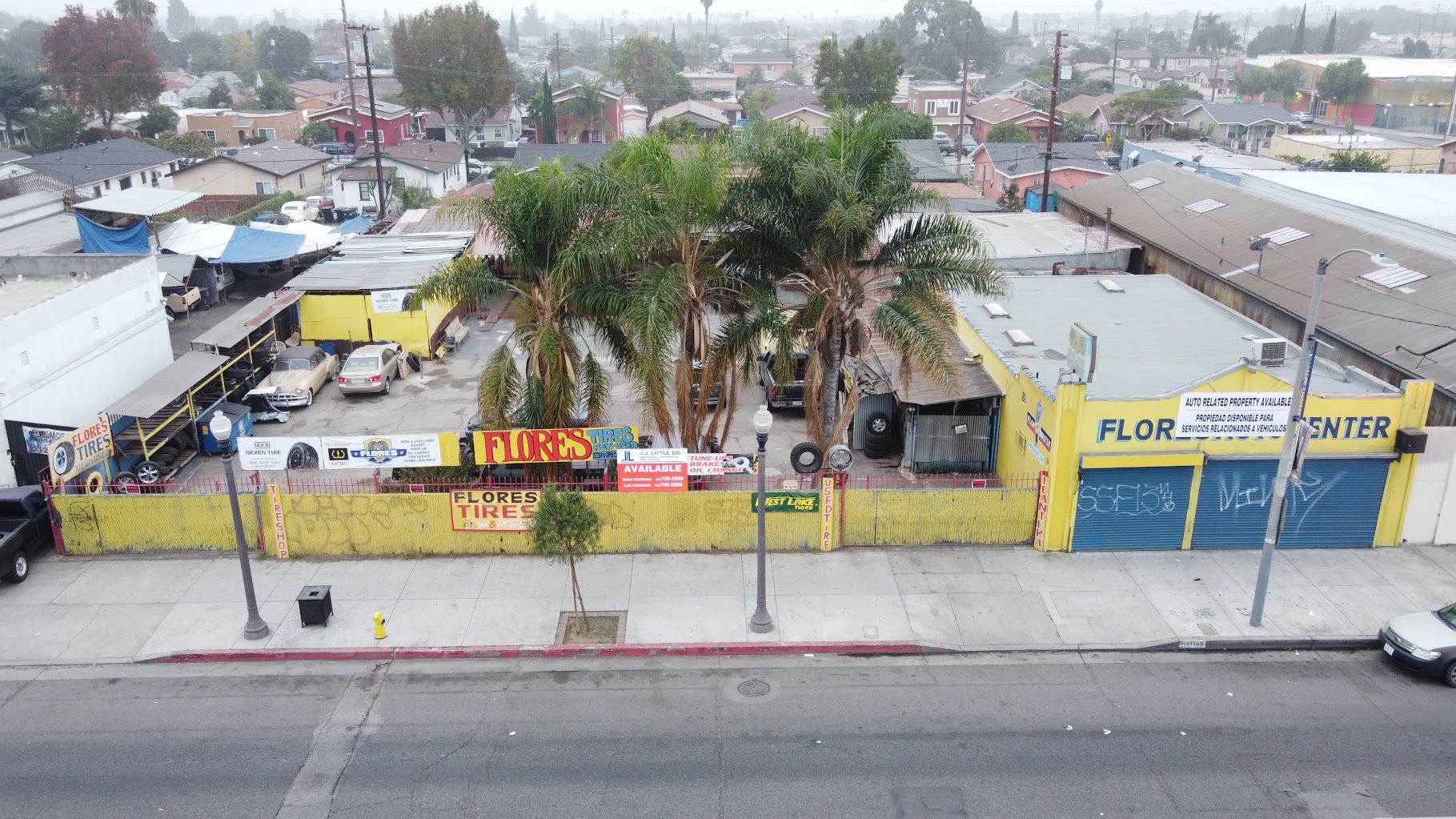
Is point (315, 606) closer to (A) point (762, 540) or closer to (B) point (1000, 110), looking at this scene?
(A) point (762, 540)

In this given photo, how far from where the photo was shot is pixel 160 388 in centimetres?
2338

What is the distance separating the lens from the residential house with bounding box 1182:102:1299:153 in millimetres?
84000

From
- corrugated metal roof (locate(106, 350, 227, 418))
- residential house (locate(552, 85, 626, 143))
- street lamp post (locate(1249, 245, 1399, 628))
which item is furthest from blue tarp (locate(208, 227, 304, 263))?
residential house (locate(552, 85, 626, 143))

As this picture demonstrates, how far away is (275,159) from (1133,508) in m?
57.8

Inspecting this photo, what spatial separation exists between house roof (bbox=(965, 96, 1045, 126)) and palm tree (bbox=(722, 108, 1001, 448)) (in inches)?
3167

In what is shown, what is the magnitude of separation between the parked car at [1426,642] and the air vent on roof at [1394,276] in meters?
11.7

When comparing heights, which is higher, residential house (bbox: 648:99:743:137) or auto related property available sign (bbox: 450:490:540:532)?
residential house (bbox: 648:99:743:137)

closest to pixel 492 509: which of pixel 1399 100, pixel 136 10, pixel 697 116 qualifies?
pixel 697 116

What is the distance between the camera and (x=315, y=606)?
16.3 meters

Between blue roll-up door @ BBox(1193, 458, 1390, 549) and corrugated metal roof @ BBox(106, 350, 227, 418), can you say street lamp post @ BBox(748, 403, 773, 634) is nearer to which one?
blue roll-up door @ BBox(1193, 458, 1390, 549)

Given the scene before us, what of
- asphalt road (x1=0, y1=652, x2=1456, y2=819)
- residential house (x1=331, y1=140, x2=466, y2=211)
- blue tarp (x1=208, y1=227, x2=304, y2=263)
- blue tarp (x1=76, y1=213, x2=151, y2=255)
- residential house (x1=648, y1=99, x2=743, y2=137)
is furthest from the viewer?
residential house (x1=648, y1=99, x2=743, y2=137)

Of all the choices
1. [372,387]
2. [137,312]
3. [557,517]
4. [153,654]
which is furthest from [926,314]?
[137,312]

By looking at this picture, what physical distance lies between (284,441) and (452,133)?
282 feet

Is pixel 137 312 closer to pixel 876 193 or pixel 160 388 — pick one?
pixel 160 388
